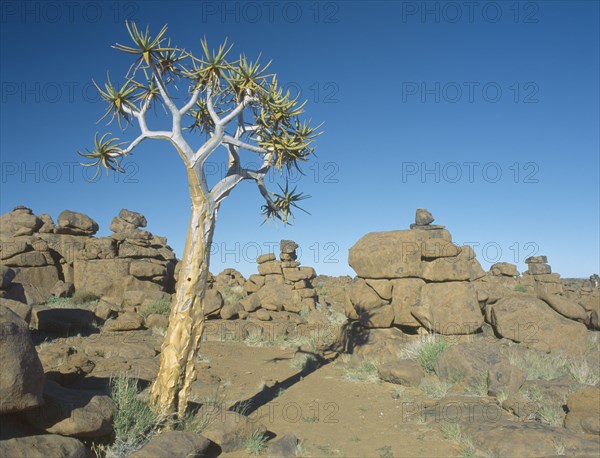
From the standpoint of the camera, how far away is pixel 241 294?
26.2 m

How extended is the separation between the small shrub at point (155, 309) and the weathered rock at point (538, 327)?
12833 millimetres

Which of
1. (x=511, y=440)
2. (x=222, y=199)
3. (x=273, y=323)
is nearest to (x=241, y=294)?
(x=273, y=323)

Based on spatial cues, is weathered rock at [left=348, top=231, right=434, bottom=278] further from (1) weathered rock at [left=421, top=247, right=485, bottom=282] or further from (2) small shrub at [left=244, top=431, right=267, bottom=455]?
(2) small shrub at [left=244, top=431, right=267, bottom=455]

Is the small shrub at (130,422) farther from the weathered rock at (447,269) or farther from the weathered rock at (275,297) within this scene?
the weathered rock at (275,297)

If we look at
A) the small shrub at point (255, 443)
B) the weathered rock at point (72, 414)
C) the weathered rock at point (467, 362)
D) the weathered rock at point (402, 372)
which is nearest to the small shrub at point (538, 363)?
the weathered rock at point (467, 362)

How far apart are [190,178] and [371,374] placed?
25.0 ft

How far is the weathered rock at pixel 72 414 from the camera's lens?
5910 mm

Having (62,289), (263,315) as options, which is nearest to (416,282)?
(263,315)

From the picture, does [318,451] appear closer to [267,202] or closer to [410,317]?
[267,202]

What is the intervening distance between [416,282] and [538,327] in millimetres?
3676

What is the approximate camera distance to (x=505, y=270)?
35.5 m

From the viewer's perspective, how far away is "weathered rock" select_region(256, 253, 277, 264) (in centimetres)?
2611

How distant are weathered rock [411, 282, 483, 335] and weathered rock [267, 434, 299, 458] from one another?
7504 millimetres

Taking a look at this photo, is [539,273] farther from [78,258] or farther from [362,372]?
[78,258]
